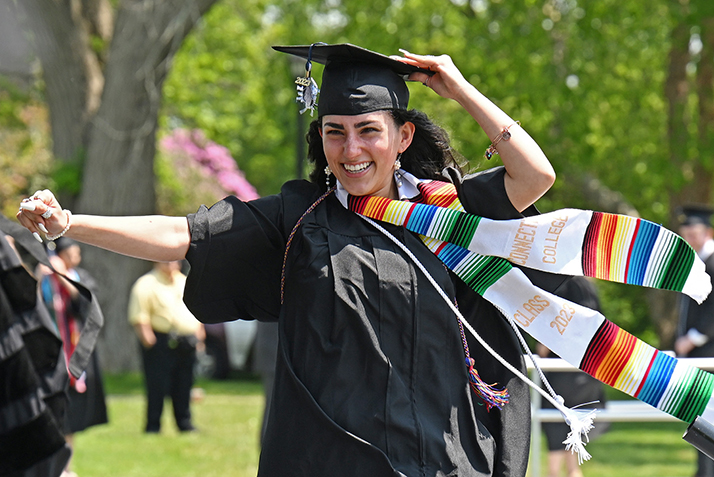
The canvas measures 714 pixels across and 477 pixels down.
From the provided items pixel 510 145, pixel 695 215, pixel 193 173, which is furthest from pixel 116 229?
pixel 193 173

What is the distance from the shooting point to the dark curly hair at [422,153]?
327 cm

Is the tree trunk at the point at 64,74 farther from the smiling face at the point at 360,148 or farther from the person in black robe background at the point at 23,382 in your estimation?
the smiling face at the point at 360,148

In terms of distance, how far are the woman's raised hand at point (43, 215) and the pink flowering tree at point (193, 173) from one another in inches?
810

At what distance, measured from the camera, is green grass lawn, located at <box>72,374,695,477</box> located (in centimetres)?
837

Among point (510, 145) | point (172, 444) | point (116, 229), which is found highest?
point (510, 145)

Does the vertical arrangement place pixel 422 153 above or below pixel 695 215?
above

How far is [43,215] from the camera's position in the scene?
8.72 feet

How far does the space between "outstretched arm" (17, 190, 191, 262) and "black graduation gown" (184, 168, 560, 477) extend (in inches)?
2.5

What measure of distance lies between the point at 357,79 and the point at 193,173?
2158 cm

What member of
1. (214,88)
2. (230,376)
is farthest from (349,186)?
(214,88)

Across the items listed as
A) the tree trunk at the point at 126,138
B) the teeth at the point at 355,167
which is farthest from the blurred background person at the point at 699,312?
the tree trunk at the point at 126,138

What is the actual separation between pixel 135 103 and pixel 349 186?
41.2ft

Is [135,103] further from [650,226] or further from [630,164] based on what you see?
[650,226]

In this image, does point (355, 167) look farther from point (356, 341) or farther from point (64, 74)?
point (64, 74)
